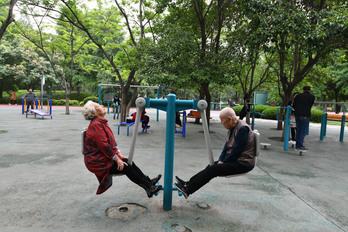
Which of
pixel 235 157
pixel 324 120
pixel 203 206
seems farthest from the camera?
pixel 324 120

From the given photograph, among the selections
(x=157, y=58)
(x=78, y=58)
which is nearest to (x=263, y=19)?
(x=157, y=58)

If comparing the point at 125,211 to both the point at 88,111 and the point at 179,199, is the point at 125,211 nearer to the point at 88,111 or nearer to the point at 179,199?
the point at 179,199

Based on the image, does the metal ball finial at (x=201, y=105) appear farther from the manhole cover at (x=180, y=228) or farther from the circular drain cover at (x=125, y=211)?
the circular drain cover at (x=125, y=211)

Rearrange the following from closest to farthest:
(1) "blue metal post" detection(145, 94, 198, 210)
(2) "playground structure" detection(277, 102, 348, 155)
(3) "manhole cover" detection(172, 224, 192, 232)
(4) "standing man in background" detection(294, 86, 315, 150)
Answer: (3) "manhole cover" detection(172, 224, 192, 232) < (1) "blue metal post" detection(145, 94, 198, 210) < (4) "standing man in background" detection(294, 86, 315, 150) < (2) "playground structure" detection(277, 102, 348, 155)

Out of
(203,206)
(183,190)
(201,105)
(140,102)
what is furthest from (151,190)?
(201,105)

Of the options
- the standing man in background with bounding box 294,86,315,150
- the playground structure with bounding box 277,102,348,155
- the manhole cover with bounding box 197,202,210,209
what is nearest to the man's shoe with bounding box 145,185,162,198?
the manhole cover with bounding box 197,202,210,209

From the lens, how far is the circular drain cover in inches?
108

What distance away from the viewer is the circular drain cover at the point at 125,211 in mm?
2742

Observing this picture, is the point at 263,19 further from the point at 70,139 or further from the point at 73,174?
the point at 70,139

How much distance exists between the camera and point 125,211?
2861 mm

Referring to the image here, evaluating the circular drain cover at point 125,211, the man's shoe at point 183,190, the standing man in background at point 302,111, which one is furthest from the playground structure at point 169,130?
the standing man in background at point 302,111

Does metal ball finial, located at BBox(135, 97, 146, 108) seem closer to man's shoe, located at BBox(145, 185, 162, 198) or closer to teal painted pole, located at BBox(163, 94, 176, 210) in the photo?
teal painted pole, located at BBox(163, 94, 176, 210)

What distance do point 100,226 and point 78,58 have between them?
19.2 m

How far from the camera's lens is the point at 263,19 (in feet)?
21.7
